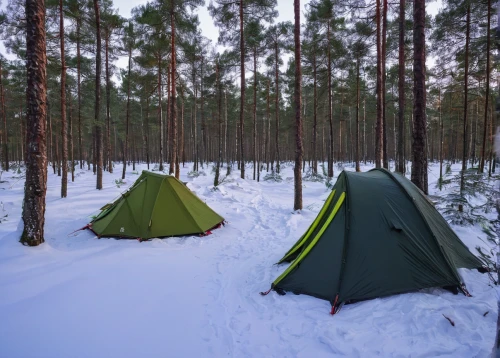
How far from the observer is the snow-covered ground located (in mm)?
2578

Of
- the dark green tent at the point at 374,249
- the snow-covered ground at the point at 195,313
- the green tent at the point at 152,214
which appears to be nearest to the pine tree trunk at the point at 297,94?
the green tent at the point at 152,214

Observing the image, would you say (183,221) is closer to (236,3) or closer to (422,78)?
(422,78)

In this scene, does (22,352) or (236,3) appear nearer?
(22,352)

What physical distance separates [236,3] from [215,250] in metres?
13.5

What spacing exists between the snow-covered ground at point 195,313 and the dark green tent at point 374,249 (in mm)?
184

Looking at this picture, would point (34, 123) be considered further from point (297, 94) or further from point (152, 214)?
point (297, 94)

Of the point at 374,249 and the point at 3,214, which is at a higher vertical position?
the point at 374,249

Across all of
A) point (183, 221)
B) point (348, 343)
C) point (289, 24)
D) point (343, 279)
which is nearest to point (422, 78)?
point (343, 279)

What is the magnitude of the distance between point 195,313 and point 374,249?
2.67 metres

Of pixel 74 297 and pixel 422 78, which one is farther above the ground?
pixel 422 78

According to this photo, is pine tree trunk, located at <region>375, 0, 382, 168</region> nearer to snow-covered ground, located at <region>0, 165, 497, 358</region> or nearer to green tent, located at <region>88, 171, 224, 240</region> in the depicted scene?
snow-covered ground, located at <region>0, 165, 497, 358</region>

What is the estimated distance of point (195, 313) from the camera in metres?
3.36

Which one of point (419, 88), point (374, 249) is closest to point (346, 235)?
point (374, 249)

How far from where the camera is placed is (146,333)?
2.91 m
